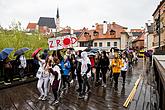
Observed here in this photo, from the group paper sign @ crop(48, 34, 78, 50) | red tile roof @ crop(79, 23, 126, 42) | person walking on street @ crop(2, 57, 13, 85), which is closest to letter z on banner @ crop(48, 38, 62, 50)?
paper sign @ crop(48, 34, 78, 50)

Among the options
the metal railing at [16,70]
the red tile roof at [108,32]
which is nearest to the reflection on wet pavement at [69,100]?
the metal railing at [16,70]

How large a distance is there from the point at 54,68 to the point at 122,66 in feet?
16.9

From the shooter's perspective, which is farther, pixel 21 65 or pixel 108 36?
pixel 108 36

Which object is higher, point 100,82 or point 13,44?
point 13,44

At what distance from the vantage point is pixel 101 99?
10.1 meters

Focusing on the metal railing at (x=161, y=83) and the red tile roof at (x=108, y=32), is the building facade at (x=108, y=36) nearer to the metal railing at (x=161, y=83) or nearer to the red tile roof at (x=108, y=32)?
the red tile roof at (x=108, y=32)

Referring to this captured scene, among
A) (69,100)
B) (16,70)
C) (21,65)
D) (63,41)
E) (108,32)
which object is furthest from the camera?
(108,32)

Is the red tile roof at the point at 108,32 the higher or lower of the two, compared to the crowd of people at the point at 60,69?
higher

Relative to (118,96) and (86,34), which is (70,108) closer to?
(118,96)

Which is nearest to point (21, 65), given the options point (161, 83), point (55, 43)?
point (55, 43)

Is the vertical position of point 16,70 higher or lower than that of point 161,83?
lower

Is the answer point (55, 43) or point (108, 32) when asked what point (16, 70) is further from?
point (108, 32)

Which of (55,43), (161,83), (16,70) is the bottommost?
(16,70)

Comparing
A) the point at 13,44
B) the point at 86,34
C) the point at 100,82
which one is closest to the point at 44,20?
the point at 86,34
